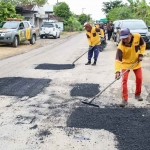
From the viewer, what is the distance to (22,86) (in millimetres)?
7020

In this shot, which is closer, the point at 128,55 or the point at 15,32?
the point at 128,55

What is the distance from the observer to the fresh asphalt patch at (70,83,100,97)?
6.32m

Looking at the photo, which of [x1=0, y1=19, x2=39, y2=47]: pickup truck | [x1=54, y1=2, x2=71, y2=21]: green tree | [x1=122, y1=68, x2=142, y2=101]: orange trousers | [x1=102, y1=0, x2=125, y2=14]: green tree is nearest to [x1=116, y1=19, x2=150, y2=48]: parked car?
[x1=0, y1=19, x2=39, y2=47]: pickup truck

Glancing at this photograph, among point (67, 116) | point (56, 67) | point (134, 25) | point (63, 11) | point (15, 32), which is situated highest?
point (63, 11)

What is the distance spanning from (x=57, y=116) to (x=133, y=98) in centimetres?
194

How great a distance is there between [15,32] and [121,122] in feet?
46.1

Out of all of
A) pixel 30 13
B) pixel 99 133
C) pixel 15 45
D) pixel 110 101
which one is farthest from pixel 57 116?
pixel 30 13

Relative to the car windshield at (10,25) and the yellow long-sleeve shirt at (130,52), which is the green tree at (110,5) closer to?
the car windshield at (10,25)

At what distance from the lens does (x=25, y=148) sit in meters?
3.74

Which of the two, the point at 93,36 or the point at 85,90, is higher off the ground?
the point at 93,36

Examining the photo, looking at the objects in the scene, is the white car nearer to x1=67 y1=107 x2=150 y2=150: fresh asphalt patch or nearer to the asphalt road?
the asphalt road

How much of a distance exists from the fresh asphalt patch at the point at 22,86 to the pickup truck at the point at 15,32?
971 centimetres

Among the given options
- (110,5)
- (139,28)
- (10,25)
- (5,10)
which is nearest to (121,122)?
(139,28)

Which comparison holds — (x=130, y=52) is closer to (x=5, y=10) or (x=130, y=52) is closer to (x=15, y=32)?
(x=15, y=32)
